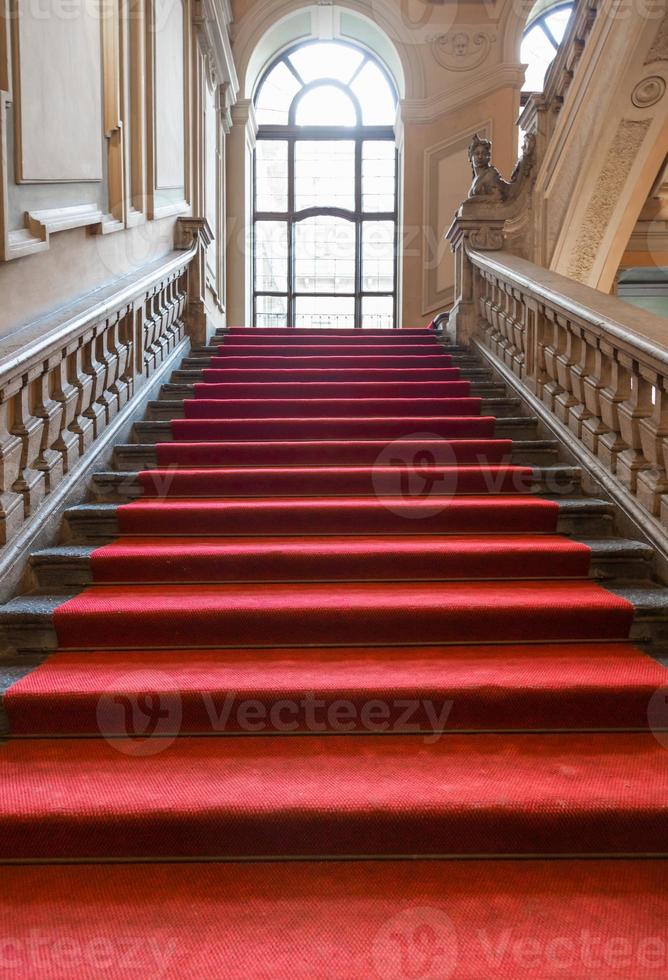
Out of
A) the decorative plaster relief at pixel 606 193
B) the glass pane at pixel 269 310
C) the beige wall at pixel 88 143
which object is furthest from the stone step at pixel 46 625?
the glass pane at pixel 269 310

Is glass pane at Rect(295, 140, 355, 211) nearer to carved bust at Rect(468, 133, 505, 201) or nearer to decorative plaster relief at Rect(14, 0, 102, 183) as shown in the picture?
carved bust at Rect(468, 133, 505, 201)

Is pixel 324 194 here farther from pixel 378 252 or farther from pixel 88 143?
pixel 88 143

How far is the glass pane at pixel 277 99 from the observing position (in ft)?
36.1

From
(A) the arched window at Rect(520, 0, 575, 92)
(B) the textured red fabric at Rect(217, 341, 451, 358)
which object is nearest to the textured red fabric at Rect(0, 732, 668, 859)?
(B) the textured red fabric at Rect(217, 341, 451, 358)

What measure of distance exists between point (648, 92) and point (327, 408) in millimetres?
3587

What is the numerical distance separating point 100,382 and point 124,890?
7.85 feet

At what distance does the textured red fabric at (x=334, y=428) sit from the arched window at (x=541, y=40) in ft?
28.6

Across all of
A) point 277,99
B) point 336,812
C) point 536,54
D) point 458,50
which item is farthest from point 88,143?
point 536,54

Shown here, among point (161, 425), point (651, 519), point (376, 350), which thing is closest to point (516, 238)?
point (376, 350)

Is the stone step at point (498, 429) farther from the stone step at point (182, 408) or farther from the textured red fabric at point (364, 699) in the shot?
the textured red fabric at point (364, 699)

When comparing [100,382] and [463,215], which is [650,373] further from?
[463,215]

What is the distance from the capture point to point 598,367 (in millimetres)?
3221

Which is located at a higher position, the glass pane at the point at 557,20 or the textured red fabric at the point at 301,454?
the glass pane at the point at 557,20

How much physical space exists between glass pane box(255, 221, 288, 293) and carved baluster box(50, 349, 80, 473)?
8.26 meters
